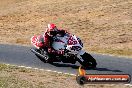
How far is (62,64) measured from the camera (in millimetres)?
20078

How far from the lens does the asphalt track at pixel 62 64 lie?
18844 mm

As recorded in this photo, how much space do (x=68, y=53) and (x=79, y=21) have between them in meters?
12.9

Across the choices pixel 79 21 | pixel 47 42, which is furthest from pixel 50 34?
pixel 79 21

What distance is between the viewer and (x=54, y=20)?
109ft

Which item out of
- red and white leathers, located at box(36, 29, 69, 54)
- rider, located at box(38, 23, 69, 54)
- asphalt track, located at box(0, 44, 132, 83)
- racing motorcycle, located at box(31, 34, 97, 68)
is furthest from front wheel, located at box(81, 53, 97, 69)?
rider, located at box(38, 23, 69, 54)

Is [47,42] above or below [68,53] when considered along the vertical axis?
above

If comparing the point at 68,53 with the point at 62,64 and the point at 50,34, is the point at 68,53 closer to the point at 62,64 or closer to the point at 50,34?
the point at 62,64

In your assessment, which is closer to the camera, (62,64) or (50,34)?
(50,34)

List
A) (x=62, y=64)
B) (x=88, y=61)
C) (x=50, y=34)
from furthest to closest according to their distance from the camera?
(x=62, y=64) < (x=50, y=34) < (x=88, y=61)

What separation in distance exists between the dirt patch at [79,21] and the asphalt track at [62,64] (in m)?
3.25

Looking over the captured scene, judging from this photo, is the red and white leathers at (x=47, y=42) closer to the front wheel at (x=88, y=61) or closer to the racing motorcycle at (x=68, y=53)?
the racing motorcycle at (x=68, y=53)

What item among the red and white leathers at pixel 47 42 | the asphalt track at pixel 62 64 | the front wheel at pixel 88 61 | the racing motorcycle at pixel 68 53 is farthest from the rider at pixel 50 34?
the front wheel at pixel 88 61

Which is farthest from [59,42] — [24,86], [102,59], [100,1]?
[100,1]

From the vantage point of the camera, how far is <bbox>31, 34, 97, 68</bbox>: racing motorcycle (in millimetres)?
19016
